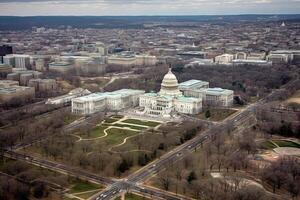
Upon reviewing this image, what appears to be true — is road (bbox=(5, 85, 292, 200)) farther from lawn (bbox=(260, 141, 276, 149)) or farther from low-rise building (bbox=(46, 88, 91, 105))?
low-rise building (bbox=(46, 88, 91, 105))

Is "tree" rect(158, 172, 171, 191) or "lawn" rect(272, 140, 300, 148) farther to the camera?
"lawn" rect(272, 140, 300, 148)

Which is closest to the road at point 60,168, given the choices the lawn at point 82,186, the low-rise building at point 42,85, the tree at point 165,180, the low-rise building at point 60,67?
the lawn at point 82,186

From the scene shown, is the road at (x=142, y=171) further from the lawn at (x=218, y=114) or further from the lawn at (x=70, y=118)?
the lawn at (x=70, y=118)

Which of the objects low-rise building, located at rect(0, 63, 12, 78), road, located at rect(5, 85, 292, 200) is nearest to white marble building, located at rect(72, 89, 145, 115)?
road, located at rect(5, 85, 292, 200)

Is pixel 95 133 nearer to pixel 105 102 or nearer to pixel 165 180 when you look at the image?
pixel 105 102

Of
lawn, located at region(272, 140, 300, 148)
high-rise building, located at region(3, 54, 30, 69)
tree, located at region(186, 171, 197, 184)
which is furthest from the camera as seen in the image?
high-rise building, located at region(3, 54, 30, 69)

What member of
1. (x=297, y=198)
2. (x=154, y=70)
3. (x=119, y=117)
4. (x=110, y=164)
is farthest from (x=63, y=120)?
(x=154, y=70)

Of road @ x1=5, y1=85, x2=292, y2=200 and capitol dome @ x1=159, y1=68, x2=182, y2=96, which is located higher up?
capitol dome @ x1=159, y1=68, x2=182, y2=96
